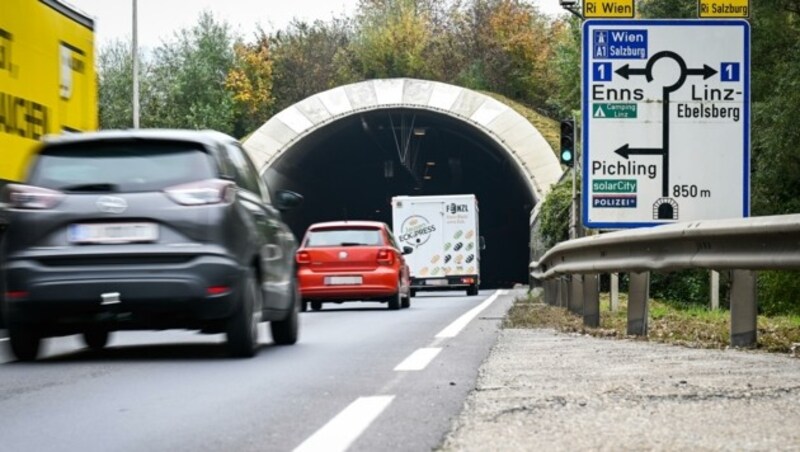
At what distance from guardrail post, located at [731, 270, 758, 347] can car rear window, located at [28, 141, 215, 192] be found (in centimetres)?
373

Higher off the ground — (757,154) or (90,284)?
(757,154)

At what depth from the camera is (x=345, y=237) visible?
24.1m

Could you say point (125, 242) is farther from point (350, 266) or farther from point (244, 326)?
point (350, 266)

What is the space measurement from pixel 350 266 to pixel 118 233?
13.4 metres

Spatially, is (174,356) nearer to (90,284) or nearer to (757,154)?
(90,284)

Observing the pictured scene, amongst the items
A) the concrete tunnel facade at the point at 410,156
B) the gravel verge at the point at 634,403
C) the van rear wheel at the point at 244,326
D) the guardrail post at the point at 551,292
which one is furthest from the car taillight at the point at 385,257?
the concrete tunnel facade at the point at 410,156

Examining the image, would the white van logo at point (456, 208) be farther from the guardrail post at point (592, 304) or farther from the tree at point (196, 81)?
the tree at point (196, 81)

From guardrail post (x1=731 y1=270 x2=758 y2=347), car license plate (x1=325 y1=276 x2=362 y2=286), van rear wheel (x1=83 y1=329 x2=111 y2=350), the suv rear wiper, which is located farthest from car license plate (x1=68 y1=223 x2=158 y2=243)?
car license plate (x1=325 y1=276 x2=362 y2=286)

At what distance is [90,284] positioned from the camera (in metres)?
10.3

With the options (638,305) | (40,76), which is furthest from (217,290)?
(40,76)

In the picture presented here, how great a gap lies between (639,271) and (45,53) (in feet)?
19.8

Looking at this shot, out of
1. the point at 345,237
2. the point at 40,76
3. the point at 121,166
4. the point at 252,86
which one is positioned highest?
the point at 252,86

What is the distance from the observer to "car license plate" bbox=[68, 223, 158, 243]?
406 inches

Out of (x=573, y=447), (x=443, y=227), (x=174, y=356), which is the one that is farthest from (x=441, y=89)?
(x=573, y=447)
